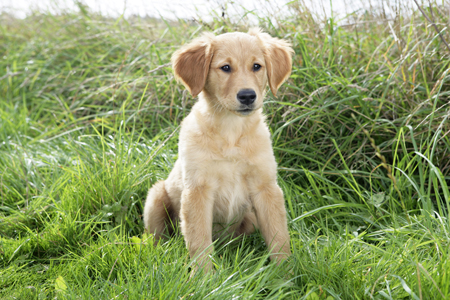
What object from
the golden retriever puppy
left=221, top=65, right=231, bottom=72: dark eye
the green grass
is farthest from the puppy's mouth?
the green grass

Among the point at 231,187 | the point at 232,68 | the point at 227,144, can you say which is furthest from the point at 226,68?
the point at 231,187

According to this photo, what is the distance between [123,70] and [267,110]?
6.81 feet

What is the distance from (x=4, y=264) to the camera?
2.36 metres

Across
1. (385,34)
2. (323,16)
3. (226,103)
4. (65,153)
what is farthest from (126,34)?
(226,103)

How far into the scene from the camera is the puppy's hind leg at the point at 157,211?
2.67m

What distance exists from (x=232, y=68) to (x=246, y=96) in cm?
22

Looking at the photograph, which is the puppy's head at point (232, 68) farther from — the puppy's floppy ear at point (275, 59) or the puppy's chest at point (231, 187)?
the puppy's chest at point (231, 187)

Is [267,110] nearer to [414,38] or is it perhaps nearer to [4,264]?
[414,38]

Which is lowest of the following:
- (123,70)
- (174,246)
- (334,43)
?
(174,246)

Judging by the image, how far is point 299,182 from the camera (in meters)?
3.17

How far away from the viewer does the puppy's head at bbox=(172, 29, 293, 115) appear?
7.32 ft

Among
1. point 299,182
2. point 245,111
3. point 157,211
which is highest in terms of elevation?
point 245,111

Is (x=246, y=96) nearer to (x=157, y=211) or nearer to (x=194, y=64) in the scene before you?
(x=194, y=64)

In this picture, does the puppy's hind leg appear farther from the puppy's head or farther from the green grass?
the puppy's head
